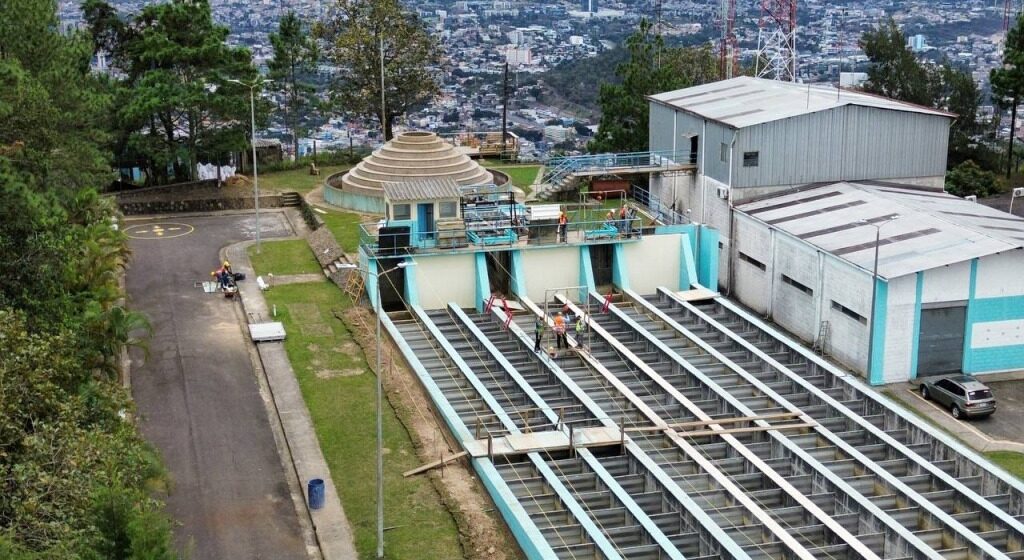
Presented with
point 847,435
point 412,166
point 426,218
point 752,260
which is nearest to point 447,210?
point 426,218

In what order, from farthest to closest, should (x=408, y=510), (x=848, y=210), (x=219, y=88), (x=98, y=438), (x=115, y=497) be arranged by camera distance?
(x=219, y=88) < (x=848, y=210) < (x=408, y=510) < (x=98, y=438) < (x=115, y=497)

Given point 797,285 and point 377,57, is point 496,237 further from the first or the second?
point 377,57

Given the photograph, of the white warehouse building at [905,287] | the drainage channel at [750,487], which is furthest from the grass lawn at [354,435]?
the white warehouse building at [905,287]

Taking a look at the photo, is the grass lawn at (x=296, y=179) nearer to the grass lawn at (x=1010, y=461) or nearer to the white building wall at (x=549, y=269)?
the white building wall at (x=549, y=269)

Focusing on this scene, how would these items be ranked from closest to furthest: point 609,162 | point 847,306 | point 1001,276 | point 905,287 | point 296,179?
point 905,287 < point 1001,276 < point 847,306 < point 609,162 < point 296,179

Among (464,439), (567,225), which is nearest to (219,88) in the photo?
(567,225)

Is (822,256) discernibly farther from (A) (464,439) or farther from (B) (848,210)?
(A) (464,439)

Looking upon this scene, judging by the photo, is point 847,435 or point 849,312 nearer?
point 847,435

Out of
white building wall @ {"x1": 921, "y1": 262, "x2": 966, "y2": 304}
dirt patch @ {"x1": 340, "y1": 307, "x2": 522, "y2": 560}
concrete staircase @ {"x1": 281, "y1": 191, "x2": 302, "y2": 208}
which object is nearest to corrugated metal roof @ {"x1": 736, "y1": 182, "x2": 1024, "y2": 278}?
white building wall @ {"x1": 921, "y1": 262, "x2": 966, "y2": 304}
